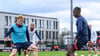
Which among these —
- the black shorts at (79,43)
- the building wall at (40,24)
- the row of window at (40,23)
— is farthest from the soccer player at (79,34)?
the row of window at (40,23)

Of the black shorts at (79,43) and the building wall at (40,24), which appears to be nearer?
the black shorts at (79,43)

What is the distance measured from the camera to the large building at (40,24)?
78.3 metres

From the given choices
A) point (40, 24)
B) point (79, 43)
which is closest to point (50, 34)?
point (40, 24)

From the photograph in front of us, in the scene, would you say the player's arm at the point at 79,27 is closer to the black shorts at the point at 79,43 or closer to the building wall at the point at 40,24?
the black shorts at the point at 79,43

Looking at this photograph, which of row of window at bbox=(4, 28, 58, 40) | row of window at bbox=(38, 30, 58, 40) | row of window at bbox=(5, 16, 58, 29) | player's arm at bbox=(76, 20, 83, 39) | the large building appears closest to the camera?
player's arm at bbox=(76, 20, 83, 39)

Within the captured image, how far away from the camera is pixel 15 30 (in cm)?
1173

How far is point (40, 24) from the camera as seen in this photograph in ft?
296

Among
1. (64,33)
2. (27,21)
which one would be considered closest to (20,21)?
(27,21)

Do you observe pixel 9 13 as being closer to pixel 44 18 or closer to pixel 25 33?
pixel 44 18

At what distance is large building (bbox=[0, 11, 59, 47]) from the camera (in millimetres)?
78262

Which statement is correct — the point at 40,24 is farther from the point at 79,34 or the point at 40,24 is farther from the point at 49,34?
the point at 79,34

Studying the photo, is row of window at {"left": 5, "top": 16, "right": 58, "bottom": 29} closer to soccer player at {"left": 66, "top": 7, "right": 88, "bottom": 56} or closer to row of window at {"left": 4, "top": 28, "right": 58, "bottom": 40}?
row of window at {"left": 4, "top": 28, "right": 58, "bottom": 40}

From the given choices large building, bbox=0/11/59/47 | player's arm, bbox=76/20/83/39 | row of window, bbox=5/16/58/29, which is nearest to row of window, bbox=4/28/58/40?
large building, bbox=0/11/59/47

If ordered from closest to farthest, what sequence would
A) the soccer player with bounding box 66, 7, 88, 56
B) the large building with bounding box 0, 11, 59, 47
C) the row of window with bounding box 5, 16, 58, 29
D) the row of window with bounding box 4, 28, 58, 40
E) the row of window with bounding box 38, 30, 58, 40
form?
1. the soccer player with bounding box 66, 7, 88, 56
2. the large building with bounding box 0, 11, 59, 47
3. the row of window with bounding box 5, 16, 58, 29
4. the row of window with bounding box 4, 28, 58, 40
5. the row of window with bounding box 38, 30, 58, 40
